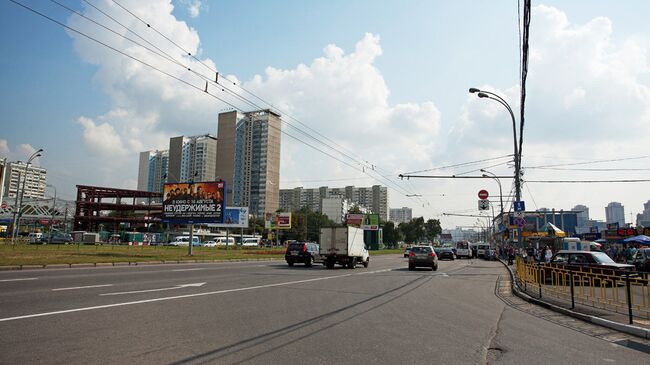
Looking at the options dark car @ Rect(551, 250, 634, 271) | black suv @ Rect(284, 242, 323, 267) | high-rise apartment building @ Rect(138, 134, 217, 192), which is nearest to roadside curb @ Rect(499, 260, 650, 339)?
dark car @ Rect(551, 250, 634, 271)

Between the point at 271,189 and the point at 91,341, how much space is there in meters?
93.0

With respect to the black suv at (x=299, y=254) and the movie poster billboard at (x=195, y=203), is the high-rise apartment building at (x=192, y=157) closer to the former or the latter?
the movie poster billboard at (x=195, y=203)

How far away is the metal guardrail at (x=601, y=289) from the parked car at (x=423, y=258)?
1082 centimetres

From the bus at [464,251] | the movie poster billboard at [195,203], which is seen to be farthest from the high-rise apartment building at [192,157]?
the bus at [464,251]

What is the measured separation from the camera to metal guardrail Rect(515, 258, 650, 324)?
9727 millimetres

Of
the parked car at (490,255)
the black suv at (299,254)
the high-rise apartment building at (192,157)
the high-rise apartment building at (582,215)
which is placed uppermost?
the high-rise apartment building at (192,157)

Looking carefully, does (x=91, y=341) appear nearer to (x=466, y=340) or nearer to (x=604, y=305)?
(x=466, y=340)

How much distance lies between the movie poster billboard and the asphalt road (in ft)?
85.4

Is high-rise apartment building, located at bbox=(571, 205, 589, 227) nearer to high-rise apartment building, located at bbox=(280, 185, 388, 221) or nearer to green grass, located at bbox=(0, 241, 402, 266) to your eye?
high-rise apartment building, located at bbox=(280, 185, 388, 221)

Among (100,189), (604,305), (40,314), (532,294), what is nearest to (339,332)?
(40,314)

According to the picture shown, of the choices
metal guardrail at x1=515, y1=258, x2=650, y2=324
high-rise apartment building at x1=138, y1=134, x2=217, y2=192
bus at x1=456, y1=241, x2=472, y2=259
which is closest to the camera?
metal guardrail at x1=515, y1=258, x2=650, y2=324

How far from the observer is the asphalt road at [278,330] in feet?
19.6

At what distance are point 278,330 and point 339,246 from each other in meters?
20.5

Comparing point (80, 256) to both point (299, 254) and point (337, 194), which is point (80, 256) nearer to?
point (299, 254)
